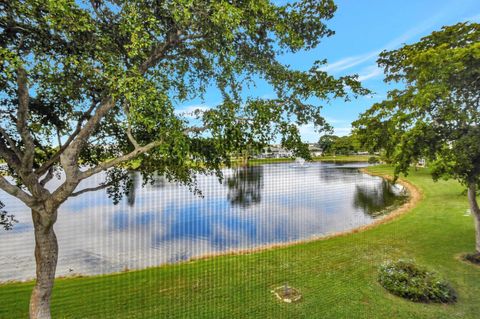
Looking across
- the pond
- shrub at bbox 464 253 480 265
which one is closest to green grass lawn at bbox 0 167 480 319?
shrub at bbox 464 253 480 265

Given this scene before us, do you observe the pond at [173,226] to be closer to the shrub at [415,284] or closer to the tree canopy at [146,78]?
the tree canopy at [146,78]

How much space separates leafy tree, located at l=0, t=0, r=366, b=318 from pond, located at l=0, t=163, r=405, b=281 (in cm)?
222

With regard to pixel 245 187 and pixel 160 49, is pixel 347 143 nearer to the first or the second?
pixel 160 49

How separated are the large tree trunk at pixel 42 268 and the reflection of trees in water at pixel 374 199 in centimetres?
1392

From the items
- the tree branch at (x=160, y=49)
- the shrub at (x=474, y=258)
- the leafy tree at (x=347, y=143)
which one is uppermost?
the tree branch at (x=160, y=49)

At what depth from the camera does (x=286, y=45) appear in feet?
11.7

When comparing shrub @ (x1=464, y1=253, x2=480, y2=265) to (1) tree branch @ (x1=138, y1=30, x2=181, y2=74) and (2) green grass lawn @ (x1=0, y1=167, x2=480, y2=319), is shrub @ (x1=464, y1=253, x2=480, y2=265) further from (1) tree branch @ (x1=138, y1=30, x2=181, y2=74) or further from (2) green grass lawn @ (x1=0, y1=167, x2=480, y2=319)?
(1) tree branch @ (x1=138, y1=30, x2=181, y2=74)

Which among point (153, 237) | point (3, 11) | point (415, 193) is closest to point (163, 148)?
point (3, 11)

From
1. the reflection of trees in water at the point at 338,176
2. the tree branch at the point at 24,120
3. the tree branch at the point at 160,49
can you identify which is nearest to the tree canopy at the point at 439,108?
the tree branch at the point at 160,49

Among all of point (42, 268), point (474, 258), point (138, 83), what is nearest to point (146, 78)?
point (138, 83)

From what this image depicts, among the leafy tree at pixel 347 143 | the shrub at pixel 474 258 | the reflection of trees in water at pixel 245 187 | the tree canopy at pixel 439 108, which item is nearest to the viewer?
the tree canopy at pixel 439 108

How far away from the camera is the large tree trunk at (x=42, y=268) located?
10.6 feet

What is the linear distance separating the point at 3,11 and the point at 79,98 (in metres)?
1.11

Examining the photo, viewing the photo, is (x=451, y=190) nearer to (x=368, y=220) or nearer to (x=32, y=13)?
(x=368, y=220)
